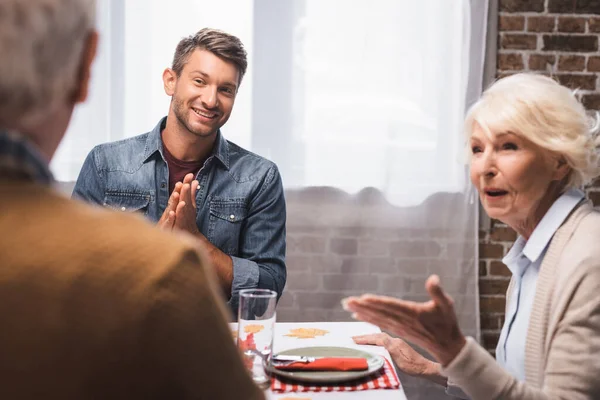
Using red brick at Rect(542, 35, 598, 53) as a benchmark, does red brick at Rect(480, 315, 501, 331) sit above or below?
below

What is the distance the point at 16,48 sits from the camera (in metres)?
0.60

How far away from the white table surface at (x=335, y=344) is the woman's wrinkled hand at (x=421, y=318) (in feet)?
0.40

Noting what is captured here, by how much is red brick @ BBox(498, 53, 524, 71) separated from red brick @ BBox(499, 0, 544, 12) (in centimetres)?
20

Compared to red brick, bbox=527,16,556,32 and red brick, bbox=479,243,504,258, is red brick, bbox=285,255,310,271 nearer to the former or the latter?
red brick, bbox=479,243,504,258

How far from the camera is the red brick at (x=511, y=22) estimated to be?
3.18 m

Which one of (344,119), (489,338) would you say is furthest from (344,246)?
(489,338)

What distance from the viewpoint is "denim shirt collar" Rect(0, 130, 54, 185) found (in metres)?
0.61

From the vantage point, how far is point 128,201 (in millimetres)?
2375

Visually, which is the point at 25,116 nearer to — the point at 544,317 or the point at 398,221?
the point at 544,317

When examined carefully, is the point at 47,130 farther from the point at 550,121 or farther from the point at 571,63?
the point at 571,63

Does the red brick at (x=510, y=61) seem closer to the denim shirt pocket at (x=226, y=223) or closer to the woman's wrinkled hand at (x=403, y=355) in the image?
the denim shirt pocket at (x=226, y=223)

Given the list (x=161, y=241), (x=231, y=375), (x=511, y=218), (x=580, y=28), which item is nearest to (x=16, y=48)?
→ (x=161, y=241)

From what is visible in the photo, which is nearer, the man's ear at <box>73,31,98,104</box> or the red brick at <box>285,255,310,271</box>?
the man's ear at <box>73,31,98,104</box>

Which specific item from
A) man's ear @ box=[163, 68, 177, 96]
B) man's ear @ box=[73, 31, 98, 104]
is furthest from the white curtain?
man's ear @ box=[73, 31, 98, 104]
